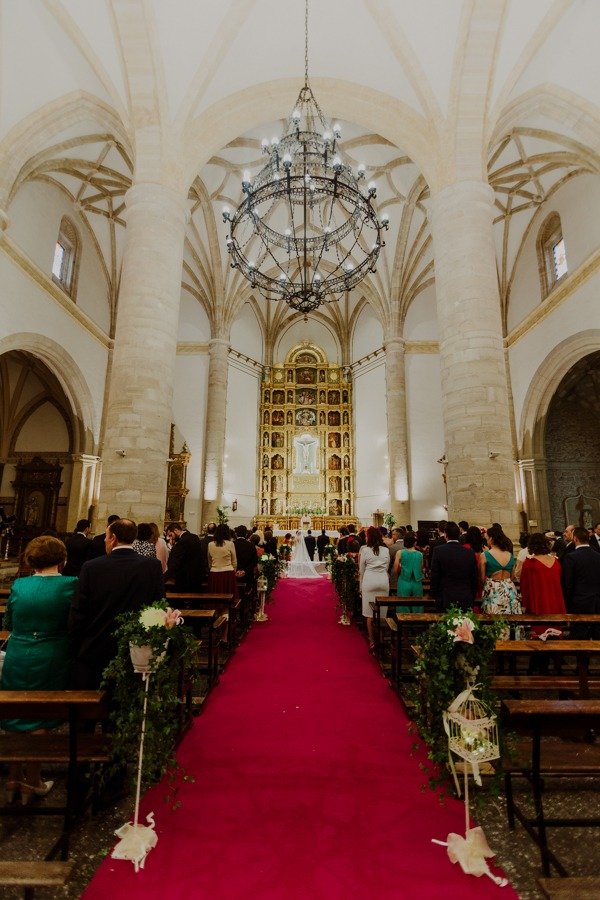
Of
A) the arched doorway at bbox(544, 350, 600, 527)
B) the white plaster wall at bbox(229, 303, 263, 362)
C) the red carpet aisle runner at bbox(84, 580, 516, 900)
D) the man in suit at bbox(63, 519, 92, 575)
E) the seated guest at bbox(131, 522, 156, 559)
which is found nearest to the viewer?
the red carpet aisle runner at bbox(84, 580, 516, 900)

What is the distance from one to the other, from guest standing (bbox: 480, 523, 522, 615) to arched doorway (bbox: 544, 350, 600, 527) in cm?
1206

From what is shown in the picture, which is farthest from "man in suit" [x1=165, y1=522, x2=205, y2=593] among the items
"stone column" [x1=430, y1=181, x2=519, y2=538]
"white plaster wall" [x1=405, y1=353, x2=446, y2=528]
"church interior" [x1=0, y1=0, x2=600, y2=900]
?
"white plaster wall" [x1=405, y1=353, x2=446, y2=528]

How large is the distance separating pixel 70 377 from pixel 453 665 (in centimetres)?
1517

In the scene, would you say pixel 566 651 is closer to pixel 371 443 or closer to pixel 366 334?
pixel 371 443

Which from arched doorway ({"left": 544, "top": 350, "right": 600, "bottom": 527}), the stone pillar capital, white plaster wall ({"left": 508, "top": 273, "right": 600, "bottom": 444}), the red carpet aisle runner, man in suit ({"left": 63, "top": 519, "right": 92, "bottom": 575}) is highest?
the stone pillar capital

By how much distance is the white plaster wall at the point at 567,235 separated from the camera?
12.5 meters

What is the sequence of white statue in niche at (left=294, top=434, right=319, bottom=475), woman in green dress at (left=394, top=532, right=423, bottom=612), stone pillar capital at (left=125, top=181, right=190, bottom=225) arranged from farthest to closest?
white statue in niche at (left=294, top=434, right=319, bottom=475)
stone pillar capital at (left=125, top=181, right=190, bottom=225)
woman in green dress at (left=394, top=532, right=423, bottom=612)

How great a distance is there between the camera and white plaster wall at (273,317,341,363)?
87.0 feet

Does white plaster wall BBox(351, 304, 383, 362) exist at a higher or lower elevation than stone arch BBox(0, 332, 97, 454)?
higher

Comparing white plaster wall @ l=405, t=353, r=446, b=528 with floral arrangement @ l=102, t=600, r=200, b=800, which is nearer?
floral arrangement @ l=102, t=600, r=200, b=800

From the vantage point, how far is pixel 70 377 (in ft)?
48.9

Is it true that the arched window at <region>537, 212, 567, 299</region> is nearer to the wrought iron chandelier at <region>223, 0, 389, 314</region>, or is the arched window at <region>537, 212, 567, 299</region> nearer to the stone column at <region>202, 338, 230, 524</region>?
the wrought iron chandelier at <region>223, 0, 389, 314</region>

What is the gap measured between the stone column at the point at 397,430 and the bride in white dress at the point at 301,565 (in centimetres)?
449

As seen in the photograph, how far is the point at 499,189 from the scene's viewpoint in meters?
15.1
